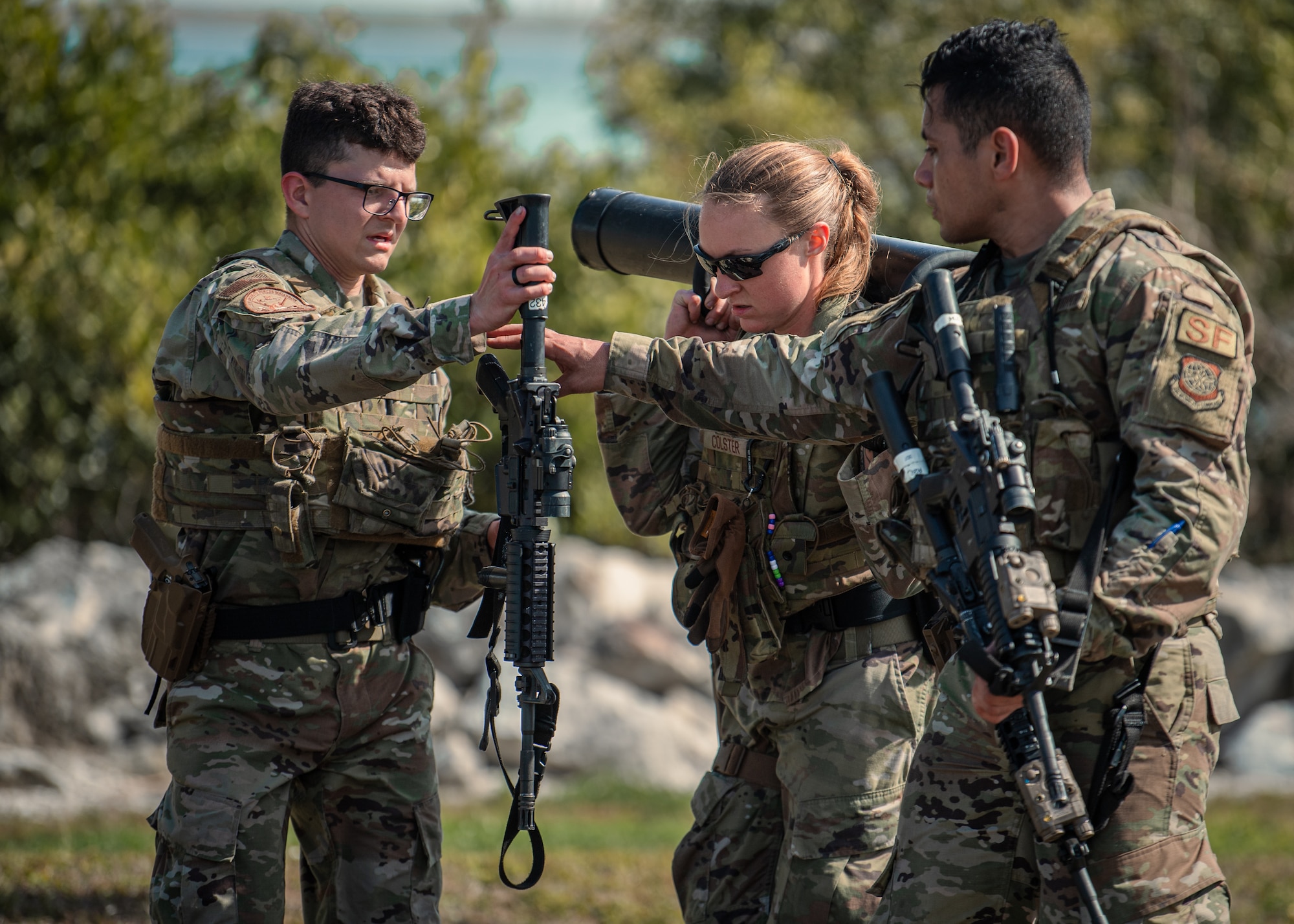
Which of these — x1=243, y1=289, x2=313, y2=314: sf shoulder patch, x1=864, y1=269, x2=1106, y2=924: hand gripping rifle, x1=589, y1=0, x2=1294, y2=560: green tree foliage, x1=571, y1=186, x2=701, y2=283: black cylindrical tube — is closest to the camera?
x1=864, y1=269, x2=1106, y2=924: hand gripping rifle

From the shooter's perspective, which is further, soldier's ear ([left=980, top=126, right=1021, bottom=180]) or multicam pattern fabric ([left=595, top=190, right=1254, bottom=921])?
soldier's ear ([left=980, top=126, right=1021, bottom=180])

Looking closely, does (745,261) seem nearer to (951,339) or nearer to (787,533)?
(787,533)

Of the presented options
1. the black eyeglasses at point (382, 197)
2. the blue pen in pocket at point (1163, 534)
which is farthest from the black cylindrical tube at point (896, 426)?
the black eyeglasses at point (382, 197)

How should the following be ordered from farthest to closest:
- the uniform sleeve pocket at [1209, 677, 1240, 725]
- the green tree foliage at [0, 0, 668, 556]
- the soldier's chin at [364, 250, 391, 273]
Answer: the green tree foliage at [0, 0, 668, 556] < the soldier's chin at [364, 250, 391, 273] < the uniform sleeve pocket at [1209, 677, 1240, 725]

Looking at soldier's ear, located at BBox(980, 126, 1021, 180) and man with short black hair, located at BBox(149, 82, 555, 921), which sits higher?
soldier's ear, located at BBox(980, 126, 1021, 180)

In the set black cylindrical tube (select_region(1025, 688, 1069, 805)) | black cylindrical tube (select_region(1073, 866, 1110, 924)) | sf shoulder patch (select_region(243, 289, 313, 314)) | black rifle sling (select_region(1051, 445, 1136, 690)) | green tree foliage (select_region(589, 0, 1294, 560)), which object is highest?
green tree foliage (select_region(589, 0, 1294, 560))

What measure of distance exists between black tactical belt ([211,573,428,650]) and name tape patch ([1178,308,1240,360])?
2.11 m

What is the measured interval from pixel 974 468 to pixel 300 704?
1849 mm

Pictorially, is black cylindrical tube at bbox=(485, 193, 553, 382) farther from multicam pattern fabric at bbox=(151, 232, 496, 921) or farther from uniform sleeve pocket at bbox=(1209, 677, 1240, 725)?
uniform sleeve pocket at bbox=(1209, 677, 1240, 725)

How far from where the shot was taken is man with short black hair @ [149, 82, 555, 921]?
3.36 metres

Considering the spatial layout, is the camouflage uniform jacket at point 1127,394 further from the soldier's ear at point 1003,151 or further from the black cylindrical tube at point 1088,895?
the black cylindrical tube at point 1088,895

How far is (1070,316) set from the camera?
2.61 m

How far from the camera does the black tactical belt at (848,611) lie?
11.3ft

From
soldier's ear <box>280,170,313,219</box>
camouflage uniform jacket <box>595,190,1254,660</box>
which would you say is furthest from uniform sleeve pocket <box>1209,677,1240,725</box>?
soldier's ear <box>280,170,313,219</box>
